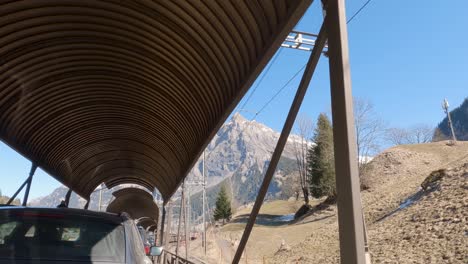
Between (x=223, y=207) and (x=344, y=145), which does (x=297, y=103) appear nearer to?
(x=344, y=145)

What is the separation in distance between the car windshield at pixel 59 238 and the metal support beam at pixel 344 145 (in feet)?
6.70

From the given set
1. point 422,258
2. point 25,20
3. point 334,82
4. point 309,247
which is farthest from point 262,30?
point 309,247

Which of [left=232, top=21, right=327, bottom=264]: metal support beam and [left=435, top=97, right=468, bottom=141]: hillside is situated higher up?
[left=435, top=97, right=468, bottom=141]: hillside

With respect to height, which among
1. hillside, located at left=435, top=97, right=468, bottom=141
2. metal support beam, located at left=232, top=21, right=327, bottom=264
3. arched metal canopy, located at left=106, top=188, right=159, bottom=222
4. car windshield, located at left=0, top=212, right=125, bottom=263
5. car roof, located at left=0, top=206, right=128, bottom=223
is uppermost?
hillside, located at left=435, top=97, right=468, bottom=141

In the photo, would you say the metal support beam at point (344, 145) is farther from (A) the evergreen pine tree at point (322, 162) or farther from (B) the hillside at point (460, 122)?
(B) the hillside at point (460, 122)

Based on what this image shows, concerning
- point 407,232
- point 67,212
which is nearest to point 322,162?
point 407,232

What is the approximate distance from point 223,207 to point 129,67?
79131 millimetres

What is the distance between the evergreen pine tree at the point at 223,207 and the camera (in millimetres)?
85938

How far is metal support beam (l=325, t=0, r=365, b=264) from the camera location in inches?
137

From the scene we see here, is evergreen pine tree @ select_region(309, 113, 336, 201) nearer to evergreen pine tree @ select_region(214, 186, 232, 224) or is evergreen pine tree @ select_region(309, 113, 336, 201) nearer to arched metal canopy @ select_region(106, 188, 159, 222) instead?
arched metal canopy @ select_region(106, 188, 159, 222)

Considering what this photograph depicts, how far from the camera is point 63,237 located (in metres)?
4.34

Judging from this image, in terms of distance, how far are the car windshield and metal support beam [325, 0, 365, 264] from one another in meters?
2.04

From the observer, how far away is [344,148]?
366 centimetres

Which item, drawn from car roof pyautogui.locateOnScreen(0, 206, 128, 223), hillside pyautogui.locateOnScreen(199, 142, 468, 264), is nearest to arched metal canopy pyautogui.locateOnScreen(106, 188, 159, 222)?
hillside pyautogui.locateOnScreen(199, 142, 468, 264)
